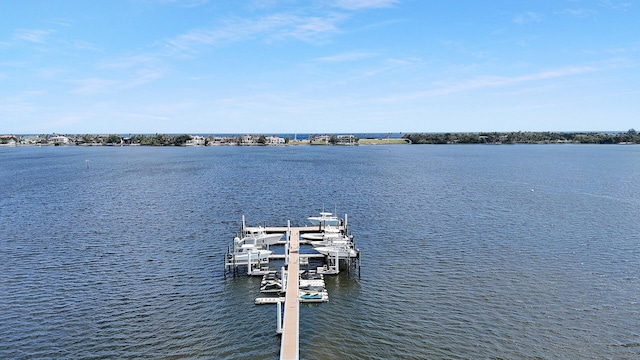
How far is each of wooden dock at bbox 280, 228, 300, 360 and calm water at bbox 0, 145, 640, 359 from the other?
3.24ft

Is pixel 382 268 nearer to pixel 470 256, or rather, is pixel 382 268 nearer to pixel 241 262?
pixel 470 256

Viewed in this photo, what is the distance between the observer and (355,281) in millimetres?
34969

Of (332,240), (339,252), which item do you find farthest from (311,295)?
(332,240)

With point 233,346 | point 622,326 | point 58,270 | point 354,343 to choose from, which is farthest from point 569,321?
point 58,270

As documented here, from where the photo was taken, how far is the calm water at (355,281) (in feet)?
83.9

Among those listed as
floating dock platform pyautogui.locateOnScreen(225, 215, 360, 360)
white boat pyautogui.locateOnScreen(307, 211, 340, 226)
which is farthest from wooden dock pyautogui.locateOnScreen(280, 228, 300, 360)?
white boat pyautogui.locateOnScreen(307, 211, 340, 226)

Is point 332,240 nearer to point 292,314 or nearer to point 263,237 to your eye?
point 263,237

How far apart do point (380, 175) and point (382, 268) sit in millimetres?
68274

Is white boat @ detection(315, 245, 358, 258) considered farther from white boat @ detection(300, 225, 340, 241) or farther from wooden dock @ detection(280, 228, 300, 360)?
white boat @ detection(300, 225, 340, 241)

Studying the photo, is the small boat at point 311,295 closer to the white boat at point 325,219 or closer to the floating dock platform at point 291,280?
the floating dock platform at point 291,280

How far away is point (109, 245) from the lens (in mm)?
43406

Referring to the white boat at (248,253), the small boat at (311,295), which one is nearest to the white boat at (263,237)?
the white boat at (248,253)

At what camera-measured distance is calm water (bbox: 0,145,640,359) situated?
25578 millimetres

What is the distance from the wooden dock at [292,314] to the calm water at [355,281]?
0.99 metres
